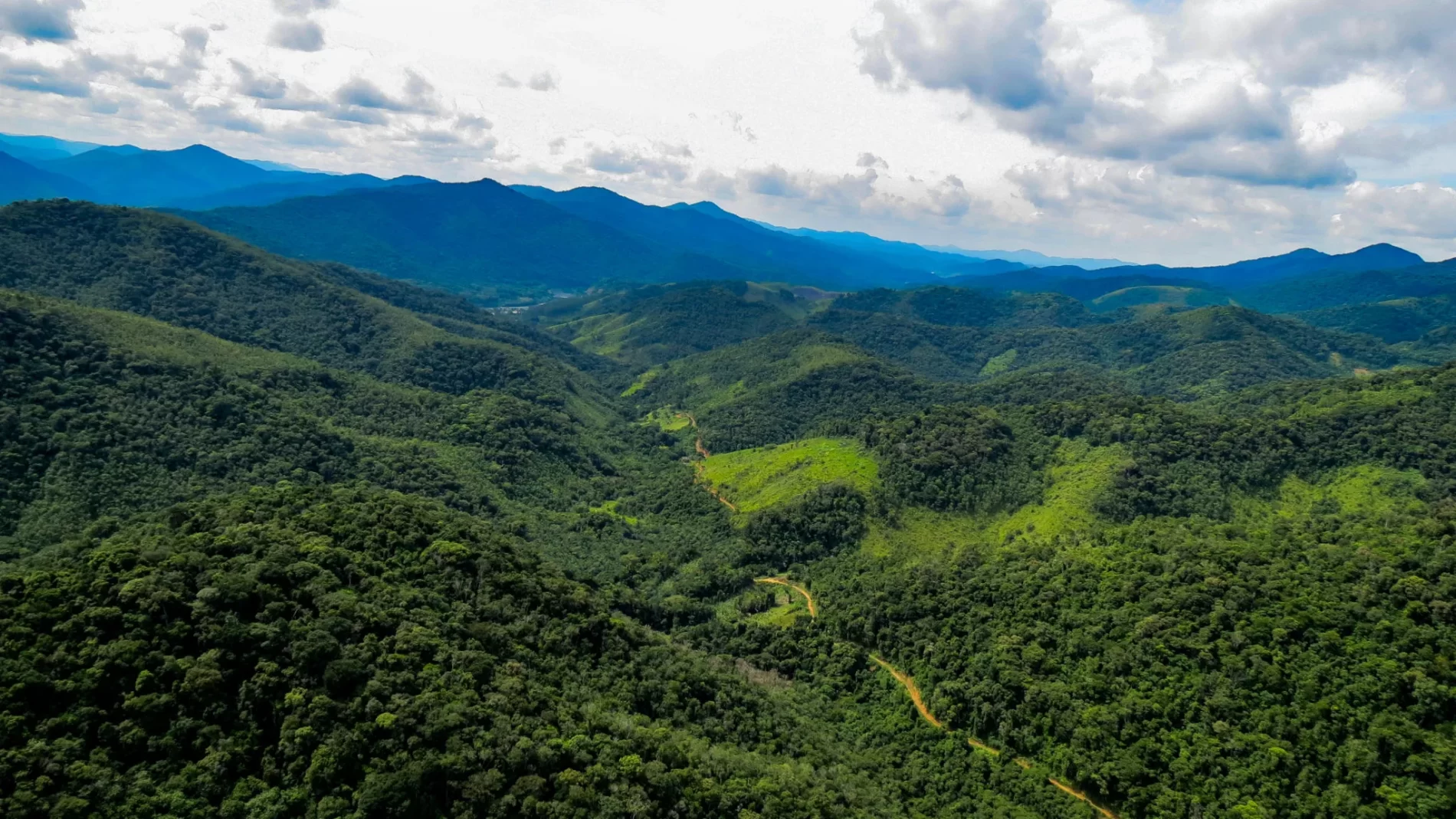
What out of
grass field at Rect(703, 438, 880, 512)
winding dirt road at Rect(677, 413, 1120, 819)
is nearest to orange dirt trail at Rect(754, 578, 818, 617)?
winding dirt road at Rect(677, 413, 1120, 819)

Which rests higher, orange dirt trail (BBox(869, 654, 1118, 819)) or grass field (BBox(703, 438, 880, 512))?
grass field (BBox(703, 438, 880, 512))

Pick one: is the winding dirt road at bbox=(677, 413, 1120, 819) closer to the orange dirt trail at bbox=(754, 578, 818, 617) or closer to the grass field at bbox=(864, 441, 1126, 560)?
the orange dirt trail at bbox=(754, 578, 818, 617)

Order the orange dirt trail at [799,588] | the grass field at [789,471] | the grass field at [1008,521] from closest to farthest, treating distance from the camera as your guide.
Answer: the orange dirt trail at [799,588] < the grass field at [1008,521] < the grass field at [789,471]

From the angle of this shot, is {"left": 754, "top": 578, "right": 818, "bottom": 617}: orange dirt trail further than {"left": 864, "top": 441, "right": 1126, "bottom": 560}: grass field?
No

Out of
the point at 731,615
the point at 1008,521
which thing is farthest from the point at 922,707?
the point at 1008,521

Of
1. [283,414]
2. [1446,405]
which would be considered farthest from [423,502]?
[1446,405]

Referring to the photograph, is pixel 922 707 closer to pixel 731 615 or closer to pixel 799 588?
pixel 731 615

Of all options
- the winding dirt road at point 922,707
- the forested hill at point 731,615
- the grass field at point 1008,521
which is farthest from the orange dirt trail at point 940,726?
the grass field at point 1008,521

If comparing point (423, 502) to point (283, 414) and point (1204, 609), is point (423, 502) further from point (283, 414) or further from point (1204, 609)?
point (1204, 609)

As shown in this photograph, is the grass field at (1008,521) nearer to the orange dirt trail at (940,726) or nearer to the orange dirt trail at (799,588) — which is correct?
the orange dirt trail at (799,588)
